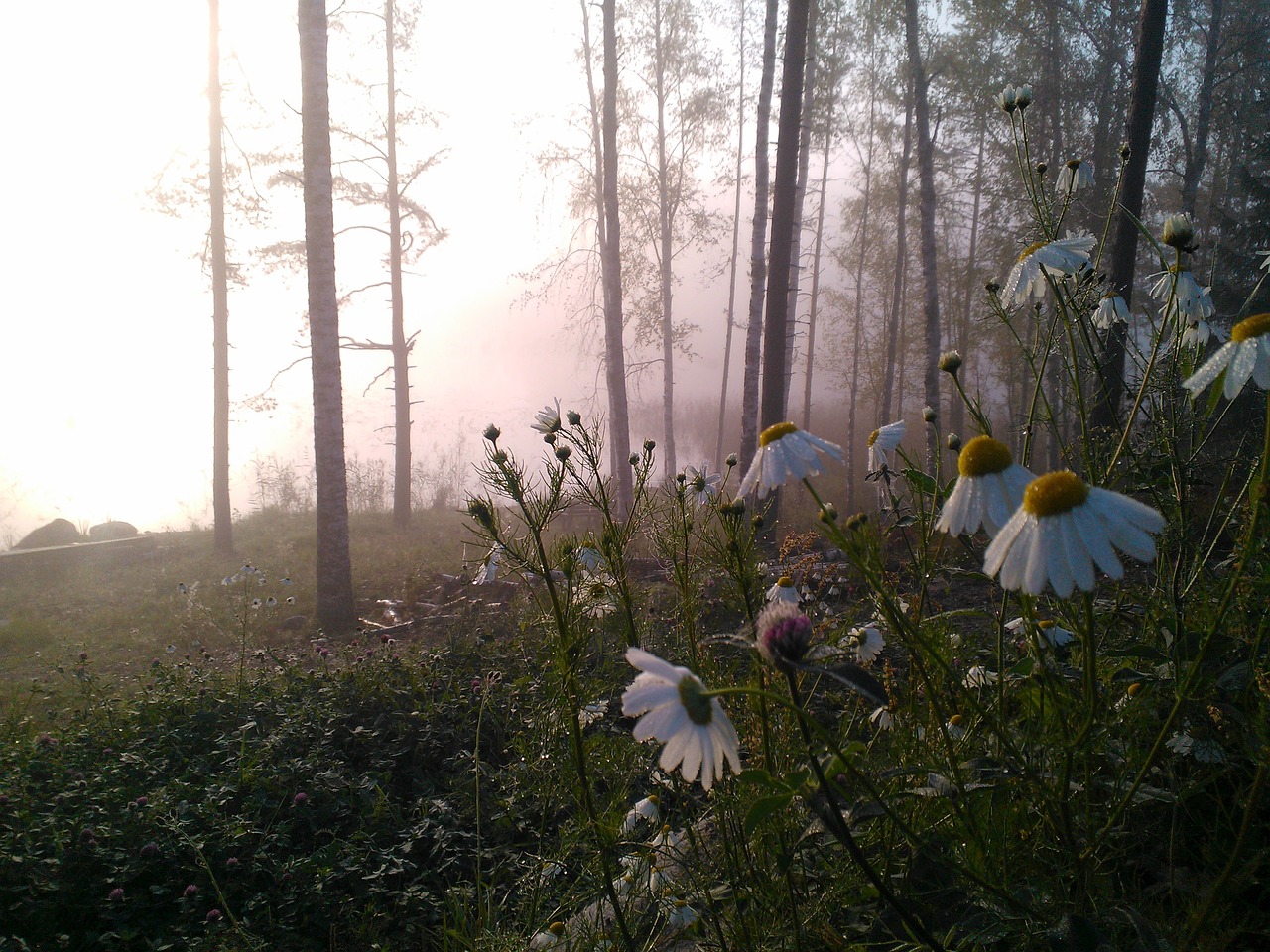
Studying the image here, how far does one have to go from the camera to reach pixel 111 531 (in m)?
10.1

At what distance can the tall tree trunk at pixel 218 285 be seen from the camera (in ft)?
28.1

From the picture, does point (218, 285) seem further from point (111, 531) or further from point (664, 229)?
point (664, 229)

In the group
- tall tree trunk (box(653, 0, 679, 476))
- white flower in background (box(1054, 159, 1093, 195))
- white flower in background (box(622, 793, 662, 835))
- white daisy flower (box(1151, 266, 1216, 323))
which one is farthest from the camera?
tall tree trunk (box(653, 0, 679, 476))

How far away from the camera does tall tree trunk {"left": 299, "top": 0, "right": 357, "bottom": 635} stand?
17.6 ft

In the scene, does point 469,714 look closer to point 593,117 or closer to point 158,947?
point 158,947

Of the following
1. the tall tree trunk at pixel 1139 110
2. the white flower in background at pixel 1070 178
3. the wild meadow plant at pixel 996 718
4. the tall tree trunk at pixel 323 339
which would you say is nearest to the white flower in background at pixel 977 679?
the wild meadow plant at pixel 996 718

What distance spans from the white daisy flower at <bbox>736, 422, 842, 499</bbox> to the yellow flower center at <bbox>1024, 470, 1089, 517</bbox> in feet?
1.03

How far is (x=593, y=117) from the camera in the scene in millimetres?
10914

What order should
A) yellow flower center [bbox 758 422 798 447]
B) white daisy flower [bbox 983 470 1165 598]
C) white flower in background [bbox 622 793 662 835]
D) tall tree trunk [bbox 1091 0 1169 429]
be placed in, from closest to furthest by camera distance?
white daisy flower [bbox 983 470 1165 598] → yellow flower center [bbox 758 422 798 447] → white flower in background [bbox 622 793 662 835] → tall tree trunk [bbox 1091 0 1169 429]

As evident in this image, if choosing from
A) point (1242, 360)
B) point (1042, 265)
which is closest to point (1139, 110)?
point (1042, 265)

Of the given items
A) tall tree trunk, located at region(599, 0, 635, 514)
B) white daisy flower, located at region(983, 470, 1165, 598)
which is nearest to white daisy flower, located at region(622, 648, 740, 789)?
white daisy flower, located at region(983, 470, 1165, 598)

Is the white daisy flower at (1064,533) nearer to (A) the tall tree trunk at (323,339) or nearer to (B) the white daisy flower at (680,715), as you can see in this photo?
(B) the white daisy flower at (680,715)

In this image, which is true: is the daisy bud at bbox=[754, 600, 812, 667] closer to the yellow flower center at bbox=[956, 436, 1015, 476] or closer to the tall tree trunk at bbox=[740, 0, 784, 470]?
the yellow flower center at bbox=[956, 436, 1015, 476]

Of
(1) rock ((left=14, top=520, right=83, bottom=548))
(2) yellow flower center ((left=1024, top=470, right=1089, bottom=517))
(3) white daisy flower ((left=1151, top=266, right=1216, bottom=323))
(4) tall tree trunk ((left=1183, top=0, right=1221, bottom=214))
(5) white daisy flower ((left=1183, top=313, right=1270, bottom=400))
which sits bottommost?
(1) rock ((left=14, top=520, right=83, bottom=548))
